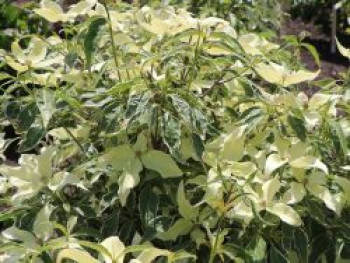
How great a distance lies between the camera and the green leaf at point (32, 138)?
1.41 metres

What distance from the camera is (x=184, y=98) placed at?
54.2 inches

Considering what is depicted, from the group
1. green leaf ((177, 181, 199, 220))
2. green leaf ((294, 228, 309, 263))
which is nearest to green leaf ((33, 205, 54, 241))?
green leaf ((177, 181, 199, 220))

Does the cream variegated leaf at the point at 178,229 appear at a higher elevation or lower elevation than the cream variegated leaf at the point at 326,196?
lower

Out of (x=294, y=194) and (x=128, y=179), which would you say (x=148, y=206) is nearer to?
(x=128, y=179)

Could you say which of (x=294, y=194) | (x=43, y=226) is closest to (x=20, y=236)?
(x=43, y=226)

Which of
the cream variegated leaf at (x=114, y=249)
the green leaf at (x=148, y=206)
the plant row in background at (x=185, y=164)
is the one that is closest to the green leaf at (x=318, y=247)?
the plant row in background at (x=185, y=164)

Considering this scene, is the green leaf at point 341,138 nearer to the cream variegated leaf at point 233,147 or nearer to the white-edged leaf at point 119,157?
the cream variegated leaf at point 233,147

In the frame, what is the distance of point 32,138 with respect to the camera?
1.43 m

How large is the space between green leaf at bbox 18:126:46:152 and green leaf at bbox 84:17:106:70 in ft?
0.60

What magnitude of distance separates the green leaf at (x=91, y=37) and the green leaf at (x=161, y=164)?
23 centimetres

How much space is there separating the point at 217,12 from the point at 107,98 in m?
2.57

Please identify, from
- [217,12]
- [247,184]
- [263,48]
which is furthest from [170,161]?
[217,12]

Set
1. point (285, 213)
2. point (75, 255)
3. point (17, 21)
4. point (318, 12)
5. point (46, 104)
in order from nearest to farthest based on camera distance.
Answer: point (75, 255), point (285, 213), point (46, 104), point (17, 21), point (318, 12)

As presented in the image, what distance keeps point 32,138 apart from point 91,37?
250 millimetres
